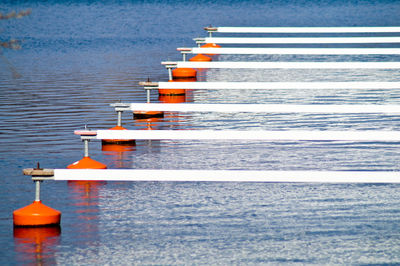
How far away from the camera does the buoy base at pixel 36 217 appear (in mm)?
7062

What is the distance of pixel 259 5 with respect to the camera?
165ft

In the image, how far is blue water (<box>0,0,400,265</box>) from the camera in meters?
6.37

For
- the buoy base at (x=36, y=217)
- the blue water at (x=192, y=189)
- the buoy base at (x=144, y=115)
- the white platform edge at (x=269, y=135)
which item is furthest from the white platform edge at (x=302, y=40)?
the buoy base at (x=36, y=217)

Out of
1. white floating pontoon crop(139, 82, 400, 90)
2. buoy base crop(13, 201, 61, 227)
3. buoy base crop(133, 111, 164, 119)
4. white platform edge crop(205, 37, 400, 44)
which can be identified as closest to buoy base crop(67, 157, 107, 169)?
buoy base crop(13, 201, 61, 227)

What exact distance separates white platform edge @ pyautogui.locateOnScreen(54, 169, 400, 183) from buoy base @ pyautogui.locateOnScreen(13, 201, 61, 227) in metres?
0.42

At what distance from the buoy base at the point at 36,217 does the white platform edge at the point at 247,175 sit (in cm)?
42

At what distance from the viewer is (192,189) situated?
27.4 ft

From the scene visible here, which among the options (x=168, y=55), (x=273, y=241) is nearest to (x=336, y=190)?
(x=273, y=241)

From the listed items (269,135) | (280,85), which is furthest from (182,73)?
(269,135)

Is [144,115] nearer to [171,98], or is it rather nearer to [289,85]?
[171,98]

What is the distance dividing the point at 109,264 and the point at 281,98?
8.99 metres

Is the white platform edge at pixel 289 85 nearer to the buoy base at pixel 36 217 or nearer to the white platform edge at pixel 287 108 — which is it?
the white platform edge at pixel 287 108

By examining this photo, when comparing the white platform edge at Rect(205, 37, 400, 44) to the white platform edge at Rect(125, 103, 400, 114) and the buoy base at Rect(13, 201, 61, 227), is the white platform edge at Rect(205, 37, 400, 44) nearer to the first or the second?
the white platform edge at Rect(125, 103, 400, 114)

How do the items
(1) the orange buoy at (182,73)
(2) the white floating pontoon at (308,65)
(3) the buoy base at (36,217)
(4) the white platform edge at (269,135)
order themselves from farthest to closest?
(1) the orange buoy at (182,73) → (2) the white floating pontoon at (308,65) → (4) the white platform edge at (269,135) → (3) the buoy base at (36,217)
